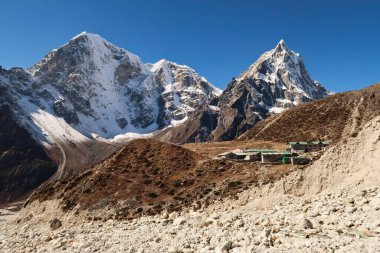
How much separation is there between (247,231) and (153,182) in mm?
42594

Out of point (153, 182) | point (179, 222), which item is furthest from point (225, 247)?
point (153, 182)

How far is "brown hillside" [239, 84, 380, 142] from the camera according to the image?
146 m

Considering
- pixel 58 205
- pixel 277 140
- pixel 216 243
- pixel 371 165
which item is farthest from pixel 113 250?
pixel 277 140

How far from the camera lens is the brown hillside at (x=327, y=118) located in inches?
5743

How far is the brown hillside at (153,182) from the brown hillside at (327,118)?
76.0 m

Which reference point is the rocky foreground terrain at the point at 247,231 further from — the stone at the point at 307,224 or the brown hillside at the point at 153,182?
the brown hillside at the point at 153,182

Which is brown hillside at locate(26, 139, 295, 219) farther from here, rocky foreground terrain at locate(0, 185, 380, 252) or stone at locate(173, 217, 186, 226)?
stone at locate(173, 217, 186, 226)

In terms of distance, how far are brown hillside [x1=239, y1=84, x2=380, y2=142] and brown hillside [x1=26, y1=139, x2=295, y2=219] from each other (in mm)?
75980

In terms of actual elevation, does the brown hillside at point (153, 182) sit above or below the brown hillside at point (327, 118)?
below

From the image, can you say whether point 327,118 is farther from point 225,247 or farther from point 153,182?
point 225,247

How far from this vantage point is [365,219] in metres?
28.7

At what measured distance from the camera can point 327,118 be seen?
158500 millimetres

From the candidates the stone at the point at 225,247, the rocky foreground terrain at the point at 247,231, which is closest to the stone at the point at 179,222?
the rocky foreground terrain at the point at 247,231

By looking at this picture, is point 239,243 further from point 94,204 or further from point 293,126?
point 293,126
